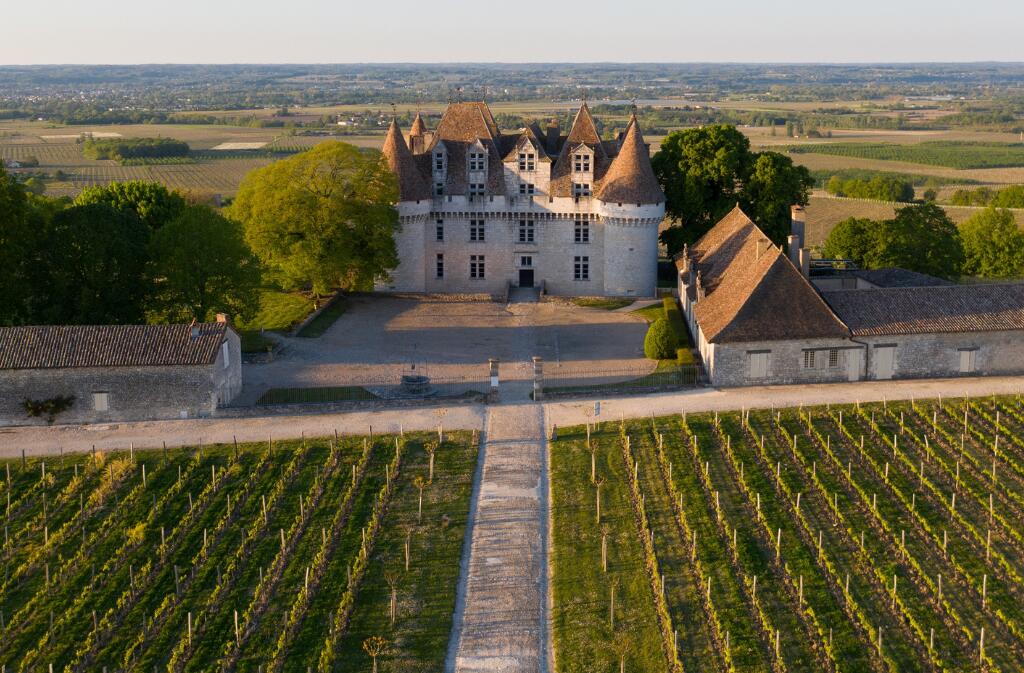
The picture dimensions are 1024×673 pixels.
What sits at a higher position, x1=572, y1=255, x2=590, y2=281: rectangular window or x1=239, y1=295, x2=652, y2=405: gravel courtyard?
x1=572, y1=255, x2=590, y2=281: rectangular window

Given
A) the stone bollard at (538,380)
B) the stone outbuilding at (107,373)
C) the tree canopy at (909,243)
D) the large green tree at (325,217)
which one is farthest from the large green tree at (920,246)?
→ the stone outbuilding at (107,373)

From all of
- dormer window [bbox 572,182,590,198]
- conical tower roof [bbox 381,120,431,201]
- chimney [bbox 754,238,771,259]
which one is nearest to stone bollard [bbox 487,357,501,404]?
chimney [bbox 754,238,771,259]

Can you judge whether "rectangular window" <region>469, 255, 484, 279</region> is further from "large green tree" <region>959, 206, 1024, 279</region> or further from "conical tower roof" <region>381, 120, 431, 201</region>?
"large green tree" <region>959, 206, 1024, 279</region>

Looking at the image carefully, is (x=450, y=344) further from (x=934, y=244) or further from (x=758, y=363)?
(x=934, y=244)

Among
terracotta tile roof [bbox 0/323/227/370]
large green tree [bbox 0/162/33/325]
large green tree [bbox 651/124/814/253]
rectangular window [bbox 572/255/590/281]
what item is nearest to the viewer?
terracotta tile roof [bbox 0/323/227/370]

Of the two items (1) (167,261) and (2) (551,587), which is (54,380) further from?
(2) (551,587)

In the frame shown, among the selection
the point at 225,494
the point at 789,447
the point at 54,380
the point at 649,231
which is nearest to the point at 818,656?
the point at 789,447

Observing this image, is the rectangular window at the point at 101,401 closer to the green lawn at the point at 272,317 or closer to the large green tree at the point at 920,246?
the green lawn at the point at 272,317
